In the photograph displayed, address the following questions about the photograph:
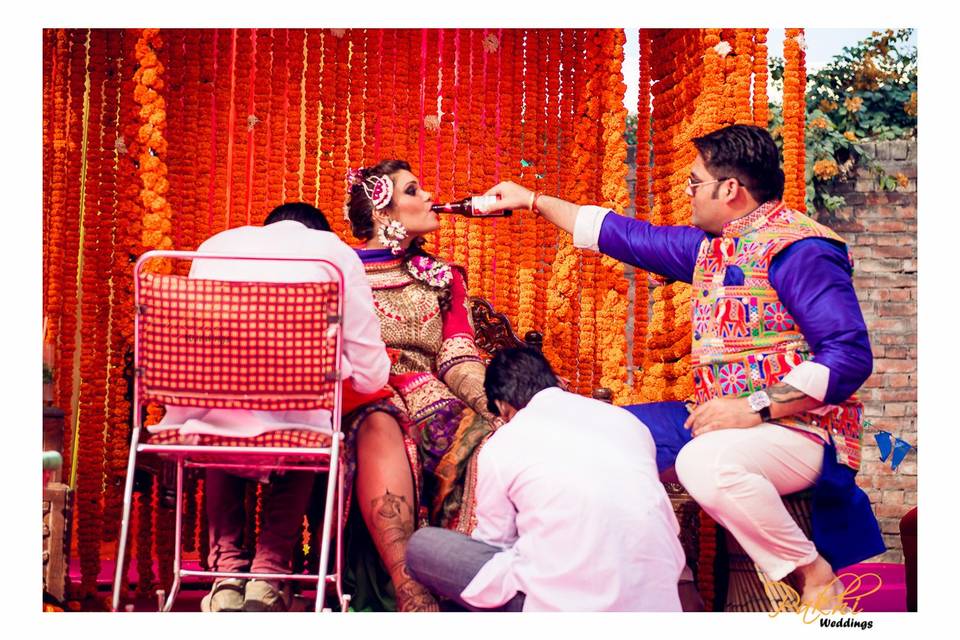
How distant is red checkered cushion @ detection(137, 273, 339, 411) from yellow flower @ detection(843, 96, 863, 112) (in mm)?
4432

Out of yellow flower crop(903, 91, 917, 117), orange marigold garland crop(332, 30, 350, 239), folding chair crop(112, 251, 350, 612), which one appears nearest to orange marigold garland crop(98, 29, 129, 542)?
orange marigold garland crop(332, 30, 350, 239)

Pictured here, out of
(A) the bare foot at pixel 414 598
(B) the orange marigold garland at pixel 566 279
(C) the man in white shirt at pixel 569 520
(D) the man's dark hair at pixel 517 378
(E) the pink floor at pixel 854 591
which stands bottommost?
(E) the pink floor at pixel 854 591

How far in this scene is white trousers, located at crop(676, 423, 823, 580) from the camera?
322 centimetres

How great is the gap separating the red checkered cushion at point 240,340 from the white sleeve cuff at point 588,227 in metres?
1.10

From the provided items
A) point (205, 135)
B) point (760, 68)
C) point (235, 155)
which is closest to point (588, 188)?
point (760, 68)

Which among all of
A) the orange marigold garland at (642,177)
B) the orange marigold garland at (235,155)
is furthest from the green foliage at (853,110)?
the orange marigold garland at (235,155)

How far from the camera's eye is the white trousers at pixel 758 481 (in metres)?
3.22

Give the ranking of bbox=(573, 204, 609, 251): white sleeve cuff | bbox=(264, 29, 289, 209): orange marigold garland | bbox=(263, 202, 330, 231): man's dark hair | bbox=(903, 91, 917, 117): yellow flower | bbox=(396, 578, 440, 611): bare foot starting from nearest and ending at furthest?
bbox=(396, 578, 440, 611): bare foot → bbox=(263, 202, 330, 231): man's dark hair → bbox=(573, 204, 609, 251): white sleeve cuff → bbox=(264, 29, 289, 209): orange marigold garland → bbox=(903, 91, 917, 117): yellow flower

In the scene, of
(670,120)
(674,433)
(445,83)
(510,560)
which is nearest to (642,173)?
(670,120)

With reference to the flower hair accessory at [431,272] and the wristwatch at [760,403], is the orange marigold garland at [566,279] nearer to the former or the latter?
the flower hair accessory at [431,272]

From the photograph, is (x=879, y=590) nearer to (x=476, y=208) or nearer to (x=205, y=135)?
(x=476, y=208)

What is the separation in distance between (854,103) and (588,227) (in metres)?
3.34

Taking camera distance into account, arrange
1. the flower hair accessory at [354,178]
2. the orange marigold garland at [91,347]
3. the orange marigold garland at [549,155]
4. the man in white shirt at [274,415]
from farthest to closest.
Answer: the orange marigold garland at [549,155] → the orange marigold garland at [91,347] → the flower hair accessory at [354,178] → the man in white shirt at [274,415]

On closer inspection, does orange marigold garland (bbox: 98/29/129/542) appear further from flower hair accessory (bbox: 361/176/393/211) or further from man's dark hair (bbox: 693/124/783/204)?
man's dark hair (bbox: 693/124/783/204)
